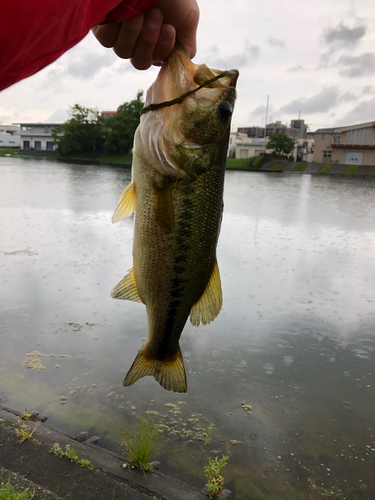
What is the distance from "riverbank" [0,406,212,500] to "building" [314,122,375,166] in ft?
209

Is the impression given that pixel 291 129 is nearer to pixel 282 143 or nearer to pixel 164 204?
pixel 282 143

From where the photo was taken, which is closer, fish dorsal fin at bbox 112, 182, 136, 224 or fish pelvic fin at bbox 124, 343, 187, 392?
fish dorsal fin at bbox 112, 182, 136, 224

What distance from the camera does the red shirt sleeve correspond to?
786 mm

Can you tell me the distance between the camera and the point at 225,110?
1.67m

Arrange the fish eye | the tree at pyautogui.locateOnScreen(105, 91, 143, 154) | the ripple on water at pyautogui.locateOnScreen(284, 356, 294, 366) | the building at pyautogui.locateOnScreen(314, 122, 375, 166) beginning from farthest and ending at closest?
1. the tree at pyautogui.locateOnScreen(105, 91, 143, 154)
2. the building at pyautogui.locateOnScreen(314, 122, 375, 166)
3. the ripple on water at pyautogui.locateOnScreen(284, 356, 294, 366)
4. the fish eye

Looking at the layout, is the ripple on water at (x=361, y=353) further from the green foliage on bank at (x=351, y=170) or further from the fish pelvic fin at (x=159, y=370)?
the green foliage on bank at (x=351, y=170)

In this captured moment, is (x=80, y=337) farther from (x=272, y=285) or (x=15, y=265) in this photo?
(x=272, y=285)

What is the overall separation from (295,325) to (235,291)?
1398 mm

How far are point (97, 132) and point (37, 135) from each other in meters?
29.3

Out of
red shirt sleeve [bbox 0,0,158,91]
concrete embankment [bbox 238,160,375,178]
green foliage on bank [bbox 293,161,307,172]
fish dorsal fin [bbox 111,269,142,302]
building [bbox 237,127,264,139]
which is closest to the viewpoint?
red shirt sleeve [bbox 0,0,158,91]

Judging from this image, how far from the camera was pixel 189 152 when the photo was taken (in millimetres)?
1673

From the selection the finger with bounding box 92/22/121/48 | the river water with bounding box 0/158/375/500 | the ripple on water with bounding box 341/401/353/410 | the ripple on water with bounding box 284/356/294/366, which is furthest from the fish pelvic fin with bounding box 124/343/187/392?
the ripple on water with bounding box 284/356/294/366

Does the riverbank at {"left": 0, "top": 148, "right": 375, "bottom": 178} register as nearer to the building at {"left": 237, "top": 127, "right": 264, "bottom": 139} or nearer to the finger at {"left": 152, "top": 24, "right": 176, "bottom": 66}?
the building at {"left": 237, "top": 127, "right": 264, "bottom": 139}

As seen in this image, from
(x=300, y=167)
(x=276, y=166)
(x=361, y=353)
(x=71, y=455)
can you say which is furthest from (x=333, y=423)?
(x=276, y=166)
